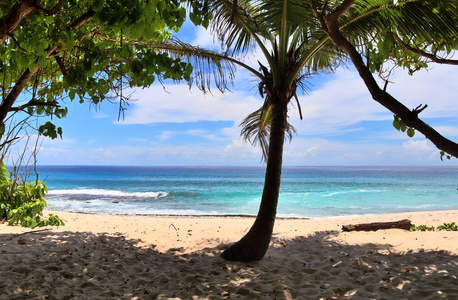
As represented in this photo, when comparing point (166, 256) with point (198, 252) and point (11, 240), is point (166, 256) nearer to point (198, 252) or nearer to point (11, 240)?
point (198, 252)

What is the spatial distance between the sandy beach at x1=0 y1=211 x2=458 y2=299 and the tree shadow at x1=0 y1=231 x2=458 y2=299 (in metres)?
0.01

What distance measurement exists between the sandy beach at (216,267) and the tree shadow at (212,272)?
11mm

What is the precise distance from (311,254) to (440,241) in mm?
2294

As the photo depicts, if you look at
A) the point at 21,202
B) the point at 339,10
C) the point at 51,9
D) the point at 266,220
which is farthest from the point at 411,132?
the point at 21,202

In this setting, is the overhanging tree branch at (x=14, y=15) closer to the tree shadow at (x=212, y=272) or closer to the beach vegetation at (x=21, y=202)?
the tree shadow at (x=212, y=272)

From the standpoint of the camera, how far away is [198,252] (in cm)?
530

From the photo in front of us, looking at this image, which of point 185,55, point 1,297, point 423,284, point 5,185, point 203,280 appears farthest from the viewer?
point 5,185

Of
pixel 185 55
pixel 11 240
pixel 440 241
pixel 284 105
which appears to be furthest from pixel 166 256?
pixel 440 241

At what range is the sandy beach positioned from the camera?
350 centimetres

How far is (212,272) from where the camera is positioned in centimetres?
427

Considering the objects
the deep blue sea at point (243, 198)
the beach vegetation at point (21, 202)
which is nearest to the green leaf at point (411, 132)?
the beach vegetation at point (21, 202)

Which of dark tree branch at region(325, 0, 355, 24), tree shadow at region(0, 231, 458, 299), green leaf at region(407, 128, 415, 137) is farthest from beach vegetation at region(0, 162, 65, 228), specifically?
green leaf at region(407, 128, 415, 137)

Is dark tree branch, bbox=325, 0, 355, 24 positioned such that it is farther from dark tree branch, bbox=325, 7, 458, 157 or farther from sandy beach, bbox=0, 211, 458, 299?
sandy beach, bbox=0, 211, 458, 299

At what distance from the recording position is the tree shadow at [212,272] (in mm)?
3469
